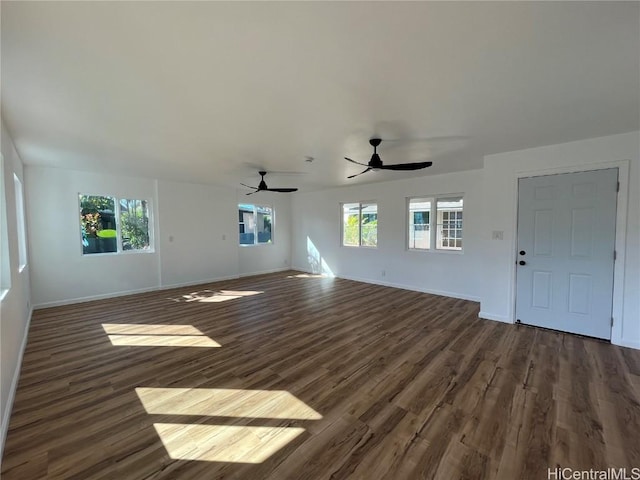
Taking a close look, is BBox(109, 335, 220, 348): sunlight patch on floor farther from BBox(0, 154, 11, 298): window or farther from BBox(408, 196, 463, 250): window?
BBox(408, 196, 463, 250): window

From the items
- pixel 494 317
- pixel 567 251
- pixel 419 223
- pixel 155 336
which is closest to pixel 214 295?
pixel 155 336

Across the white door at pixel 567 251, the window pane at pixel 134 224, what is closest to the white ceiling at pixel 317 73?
the white door at pixel 567 251

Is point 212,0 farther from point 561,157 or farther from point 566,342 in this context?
point 566,342

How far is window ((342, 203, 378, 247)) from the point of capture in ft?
22.8

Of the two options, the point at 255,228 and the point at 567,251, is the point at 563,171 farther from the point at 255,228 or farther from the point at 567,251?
the point at 255,228

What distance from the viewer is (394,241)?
6.41 m

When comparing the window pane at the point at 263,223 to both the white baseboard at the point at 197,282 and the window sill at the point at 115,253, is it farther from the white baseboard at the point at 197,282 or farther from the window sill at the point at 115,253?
the window sill at the point at 115,253

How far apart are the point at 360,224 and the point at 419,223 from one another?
1.63m

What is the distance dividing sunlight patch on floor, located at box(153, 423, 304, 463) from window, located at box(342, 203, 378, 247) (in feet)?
17.6

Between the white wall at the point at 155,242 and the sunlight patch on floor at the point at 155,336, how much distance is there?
198 centimetres

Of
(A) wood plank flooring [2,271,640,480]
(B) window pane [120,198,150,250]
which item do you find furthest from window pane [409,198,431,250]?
(B) window pane [120,198,150,250]

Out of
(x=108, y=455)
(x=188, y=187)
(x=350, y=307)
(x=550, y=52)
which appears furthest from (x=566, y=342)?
(x=188, y=187)

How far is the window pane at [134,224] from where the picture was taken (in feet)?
19.4

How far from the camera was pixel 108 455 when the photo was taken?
1.76 meters
